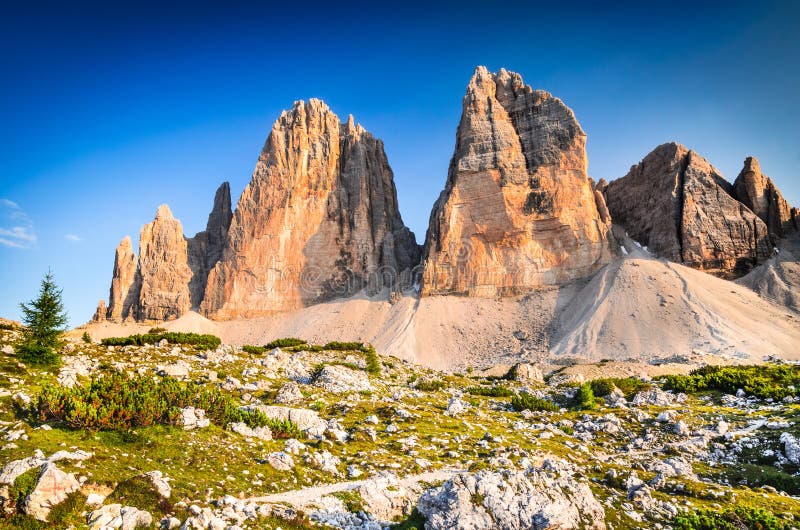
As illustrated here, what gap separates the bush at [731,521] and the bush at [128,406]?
→ 10.8 metres

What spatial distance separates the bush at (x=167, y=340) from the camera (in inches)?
1190

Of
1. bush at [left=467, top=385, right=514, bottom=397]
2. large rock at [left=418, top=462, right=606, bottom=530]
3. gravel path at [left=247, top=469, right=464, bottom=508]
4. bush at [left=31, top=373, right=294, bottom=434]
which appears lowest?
bush at [left=467, top=385, right=514, bottom=397]

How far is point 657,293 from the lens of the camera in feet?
262

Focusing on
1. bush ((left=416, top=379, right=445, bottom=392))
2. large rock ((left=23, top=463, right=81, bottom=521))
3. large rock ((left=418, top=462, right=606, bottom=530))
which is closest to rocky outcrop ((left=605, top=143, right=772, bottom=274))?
bush ((left=416, top=379, right=445, bottom=392))

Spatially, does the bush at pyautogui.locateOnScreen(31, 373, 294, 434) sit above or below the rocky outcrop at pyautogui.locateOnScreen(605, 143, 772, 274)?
below

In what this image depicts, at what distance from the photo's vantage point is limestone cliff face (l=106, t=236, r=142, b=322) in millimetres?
121125

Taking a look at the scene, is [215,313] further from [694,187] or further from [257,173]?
[694,187]

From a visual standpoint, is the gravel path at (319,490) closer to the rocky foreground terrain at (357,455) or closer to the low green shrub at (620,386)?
the rocky foreground terrain at (357,455)

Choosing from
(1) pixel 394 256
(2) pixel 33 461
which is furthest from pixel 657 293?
(2) pixel 33 461

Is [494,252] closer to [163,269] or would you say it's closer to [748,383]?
[748,383]

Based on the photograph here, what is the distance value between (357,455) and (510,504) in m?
6.67

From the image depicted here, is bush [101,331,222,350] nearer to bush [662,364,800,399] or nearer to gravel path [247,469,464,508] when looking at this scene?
gravel path [247,469,464,508]

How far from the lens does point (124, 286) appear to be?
123 meters

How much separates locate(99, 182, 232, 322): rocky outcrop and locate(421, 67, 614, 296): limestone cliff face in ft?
205
